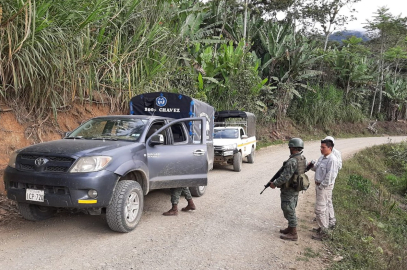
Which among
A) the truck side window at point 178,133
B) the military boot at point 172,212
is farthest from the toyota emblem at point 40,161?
the truck side window at point 178,133

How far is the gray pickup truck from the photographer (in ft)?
13.9

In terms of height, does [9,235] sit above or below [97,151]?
below

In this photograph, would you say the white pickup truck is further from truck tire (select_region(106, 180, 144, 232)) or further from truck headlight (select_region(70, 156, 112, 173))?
truck headlight (select_region(70, 156, 112, 173))

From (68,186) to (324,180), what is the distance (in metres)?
3.68

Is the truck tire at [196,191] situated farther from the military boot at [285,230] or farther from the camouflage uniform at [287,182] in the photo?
the camouflage uniform at [287,182]

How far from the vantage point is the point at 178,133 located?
6.35 meters

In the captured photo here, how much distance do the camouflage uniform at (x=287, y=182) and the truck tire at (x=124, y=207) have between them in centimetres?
209

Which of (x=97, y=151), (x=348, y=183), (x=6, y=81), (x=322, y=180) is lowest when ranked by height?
(x=348, y=183)

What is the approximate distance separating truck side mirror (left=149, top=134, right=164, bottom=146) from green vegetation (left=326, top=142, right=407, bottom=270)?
119 inches

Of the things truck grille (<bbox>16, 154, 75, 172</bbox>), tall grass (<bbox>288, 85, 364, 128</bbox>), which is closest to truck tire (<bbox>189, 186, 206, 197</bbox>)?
truck grille (<bbox>16, 154, 75, 172</bbox>)

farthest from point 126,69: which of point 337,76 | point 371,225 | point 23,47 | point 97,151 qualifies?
point 337,76

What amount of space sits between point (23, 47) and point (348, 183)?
9.46 meters

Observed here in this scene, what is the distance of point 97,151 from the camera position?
14.5ft

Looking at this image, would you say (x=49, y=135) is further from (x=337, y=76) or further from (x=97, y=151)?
(x=337, y=76)
